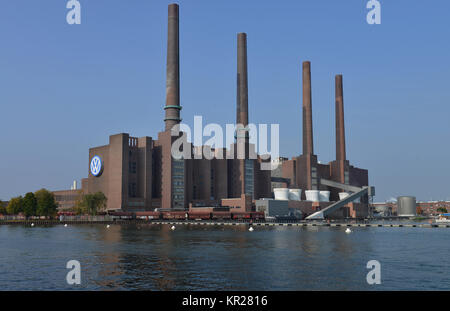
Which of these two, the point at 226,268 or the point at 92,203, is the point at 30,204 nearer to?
the point at 92,203

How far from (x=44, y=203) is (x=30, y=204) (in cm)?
650

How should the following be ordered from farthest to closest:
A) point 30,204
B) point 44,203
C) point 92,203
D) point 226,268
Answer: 1. point 92,203
2. point 30,204
3. point 44,203
4. point 226,268

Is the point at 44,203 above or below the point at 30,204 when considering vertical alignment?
above

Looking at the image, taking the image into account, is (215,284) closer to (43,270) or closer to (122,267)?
(122,267)

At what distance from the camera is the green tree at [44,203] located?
19250cm

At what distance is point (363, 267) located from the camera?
149 ft

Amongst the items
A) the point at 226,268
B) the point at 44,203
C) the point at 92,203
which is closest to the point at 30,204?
the point at 44,203

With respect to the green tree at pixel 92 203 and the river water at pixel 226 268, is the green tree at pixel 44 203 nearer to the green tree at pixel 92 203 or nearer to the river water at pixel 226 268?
the green tree at pixel 92 203

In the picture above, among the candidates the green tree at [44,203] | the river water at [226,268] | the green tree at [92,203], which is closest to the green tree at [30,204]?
the green tree at [44,203]

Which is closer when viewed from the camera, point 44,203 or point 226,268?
point 226,268

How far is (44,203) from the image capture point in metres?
193

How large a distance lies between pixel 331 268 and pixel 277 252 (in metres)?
16.0

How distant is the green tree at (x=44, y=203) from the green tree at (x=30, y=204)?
5.04 ft
